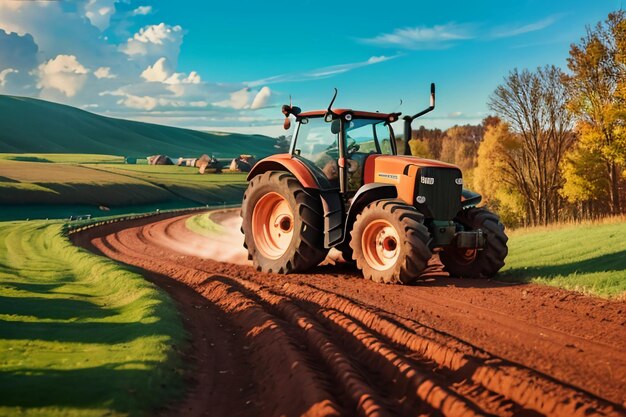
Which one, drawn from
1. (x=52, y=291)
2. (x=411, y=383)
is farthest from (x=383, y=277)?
(x=52, y=291)

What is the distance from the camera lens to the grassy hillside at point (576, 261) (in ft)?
32.4

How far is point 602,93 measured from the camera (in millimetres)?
31078

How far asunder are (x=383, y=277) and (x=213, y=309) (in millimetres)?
2962

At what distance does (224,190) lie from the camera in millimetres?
58781

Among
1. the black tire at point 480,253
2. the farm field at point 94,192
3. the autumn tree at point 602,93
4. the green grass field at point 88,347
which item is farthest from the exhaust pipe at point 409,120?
the farm field at point 94,192

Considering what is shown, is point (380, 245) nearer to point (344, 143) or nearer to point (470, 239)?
point (470, 239)

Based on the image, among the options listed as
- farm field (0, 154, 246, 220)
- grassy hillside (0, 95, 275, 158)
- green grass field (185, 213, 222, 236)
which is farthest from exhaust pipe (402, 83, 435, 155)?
grassy hillside (0, 95, 275, 158)

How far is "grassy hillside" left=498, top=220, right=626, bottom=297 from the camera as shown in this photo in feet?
32.4

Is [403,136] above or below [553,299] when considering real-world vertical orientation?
above

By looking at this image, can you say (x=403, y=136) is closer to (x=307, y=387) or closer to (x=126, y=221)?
(x=307, y=387)

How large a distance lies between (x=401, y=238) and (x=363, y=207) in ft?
4.79

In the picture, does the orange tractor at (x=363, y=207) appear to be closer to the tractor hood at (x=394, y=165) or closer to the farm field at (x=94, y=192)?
the tractor hood at (x=394, y=165)

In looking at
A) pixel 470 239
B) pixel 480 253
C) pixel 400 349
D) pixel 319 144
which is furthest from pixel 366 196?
pixel 400 349

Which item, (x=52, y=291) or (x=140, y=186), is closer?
(x=52, y=291)
